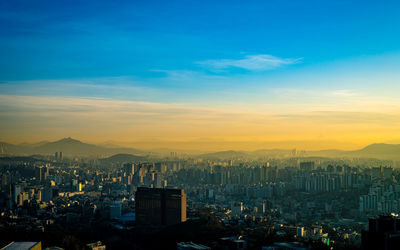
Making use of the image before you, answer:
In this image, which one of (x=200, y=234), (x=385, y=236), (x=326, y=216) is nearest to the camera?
(x=385, y=236)

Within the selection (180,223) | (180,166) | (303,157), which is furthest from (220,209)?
(303,157)

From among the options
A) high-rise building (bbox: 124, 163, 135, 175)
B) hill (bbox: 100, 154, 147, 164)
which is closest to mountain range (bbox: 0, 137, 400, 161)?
hill (bbox: 100, 154, 147, 164)

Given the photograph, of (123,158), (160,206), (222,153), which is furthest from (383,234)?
(222,153)

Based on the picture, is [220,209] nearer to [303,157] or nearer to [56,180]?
[56,180]

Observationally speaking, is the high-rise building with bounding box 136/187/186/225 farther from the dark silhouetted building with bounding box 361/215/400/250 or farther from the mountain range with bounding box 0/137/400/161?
the mountain range with bounding box 0/137/400/161

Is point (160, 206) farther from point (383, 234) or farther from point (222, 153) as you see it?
point (222, 153)
